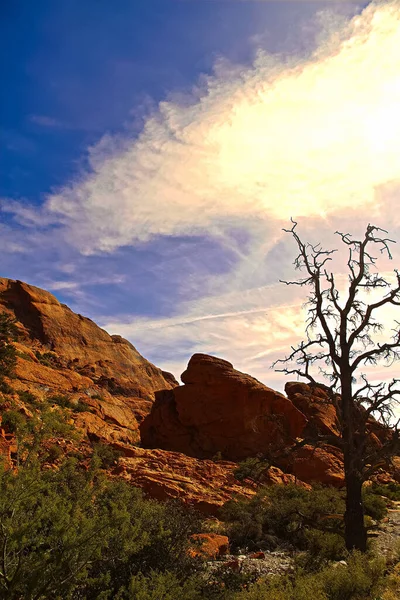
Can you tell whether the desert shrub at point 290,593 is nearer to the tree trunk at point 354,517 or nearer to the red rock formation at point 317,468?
the tree trunk at point 354,517

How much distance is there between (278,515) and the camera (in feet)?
50.9

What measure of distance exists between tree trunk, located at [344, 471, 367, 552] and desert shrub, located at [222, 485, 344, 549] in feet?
10.4

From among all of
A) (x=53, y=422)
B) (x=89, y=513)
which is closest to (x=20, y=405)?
(x=89, y=513)

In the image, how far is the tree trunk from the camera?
951 centimetres

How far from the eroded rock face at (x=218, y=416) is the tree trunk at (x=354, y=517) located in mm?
17491

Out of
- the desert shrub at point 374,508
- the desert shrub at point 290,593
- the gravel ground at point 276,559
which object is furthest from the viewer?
the desert shrub at point 374,508

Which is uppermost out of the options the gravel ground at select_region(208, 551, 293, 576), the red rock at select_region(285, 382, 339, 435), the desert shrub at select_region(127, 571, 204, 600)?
the red rock at select_region(285, 382, 339, 435)

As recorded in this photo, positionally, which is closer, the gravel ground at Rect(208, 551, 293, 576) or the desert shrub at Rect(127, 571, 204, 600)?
the desert shrub at Rect(127, 571, 204, 600)

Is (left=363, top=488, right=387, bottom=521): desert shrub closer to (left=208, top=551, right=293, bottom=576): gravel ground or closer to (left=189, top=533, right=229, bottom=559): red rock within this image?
(left=208, top=551, right=293, bottom=576): gravel ground

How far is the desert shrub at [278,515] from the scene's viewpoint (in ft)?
45.0

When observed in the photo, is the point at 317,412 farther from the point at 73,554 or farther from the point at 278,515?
the point at 73,554

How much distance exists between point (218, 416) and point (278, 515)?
13036 mm

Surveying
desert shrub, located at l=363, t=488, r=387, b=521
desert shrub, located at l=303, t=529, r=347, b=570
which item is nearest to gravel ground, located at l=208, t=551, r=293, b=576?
desert shrub, located at l=303, t=529, r=347, b=570

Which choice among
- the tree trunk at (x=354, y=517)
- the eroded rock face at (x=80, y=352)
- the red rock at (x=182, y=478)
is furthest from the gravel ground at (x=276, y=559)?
the eroded rock face at (x=80, y=352)
